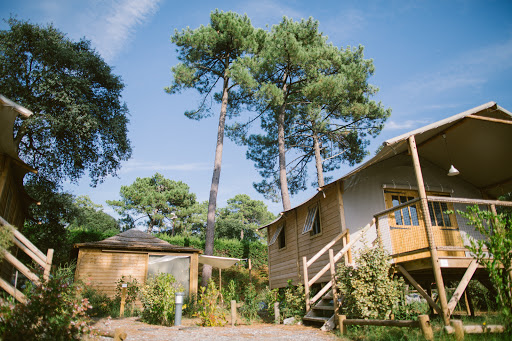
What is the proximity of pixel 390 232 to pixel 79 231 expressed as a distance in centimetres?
1703

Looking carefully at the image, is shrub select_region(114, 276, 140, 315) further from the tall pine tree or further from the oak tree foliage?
the oak tree foliage

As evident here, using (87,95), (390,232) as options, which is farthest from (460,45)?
(87,95)

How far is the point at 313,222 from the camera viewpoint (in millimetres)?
10875

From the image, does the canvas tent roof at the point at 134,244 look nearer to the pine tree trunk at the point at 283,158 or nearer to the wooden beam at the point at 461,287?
the pine tree trunk at the point at 283,158

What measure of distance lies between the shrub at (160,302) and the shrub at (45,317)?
3744 mm

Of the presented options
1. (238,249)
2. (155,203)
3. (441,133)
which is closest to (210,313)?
(441,133)

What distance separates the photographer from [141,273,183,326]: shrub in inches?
325

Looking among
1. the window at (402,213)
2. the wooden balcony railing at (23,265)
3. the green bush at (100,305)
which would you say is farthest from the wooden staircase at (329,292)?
the green bush at (100,305)

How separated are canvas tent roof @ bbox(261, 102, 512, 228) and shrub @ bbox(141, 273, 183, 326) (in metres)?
5.68

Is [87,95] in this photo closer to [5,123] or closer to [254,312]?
[5,123]

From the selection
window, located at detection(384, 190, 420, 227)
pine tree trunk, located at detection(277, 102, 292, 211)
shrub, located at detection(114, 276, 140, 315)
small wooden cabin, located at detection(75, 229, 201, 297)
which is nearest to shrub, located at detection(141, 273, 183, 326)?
shrub, located at detection(114, 276, 140, 315)

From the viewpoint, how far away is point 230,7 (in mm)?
16891

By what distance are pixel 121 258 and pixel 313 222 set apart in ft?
26.4

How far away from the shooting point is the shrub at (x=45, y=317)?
4.15m
